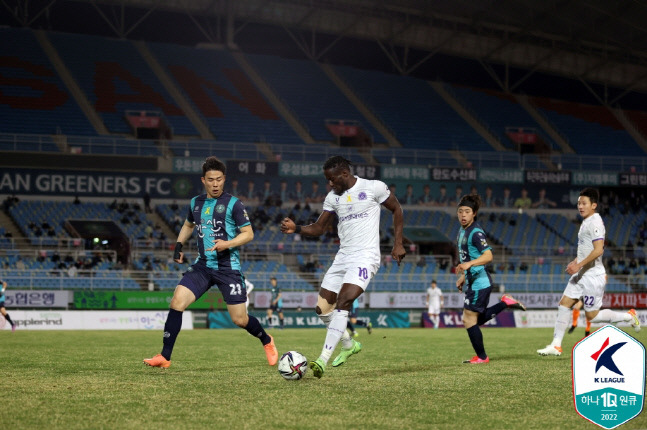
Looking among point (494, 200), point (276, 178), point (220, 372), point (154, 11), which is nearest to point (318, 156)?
point (276, 178)

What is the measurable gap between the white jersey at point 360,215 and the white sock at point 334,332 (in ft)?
2.75

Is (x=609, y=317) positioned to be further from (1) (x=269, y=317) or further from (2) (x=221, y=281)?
(1) (x=269, y=317)

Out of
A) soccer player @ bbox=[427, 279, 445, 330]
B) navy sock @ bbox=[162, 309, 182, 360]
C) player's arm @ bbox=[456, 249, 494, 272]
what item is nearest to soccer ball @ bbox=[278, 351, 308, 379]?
navy sock @ bbox=[162, 309, 182, 360]

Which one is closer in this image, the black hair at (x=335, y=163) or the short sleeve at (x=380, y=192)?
the black hair at (x=335, y=163)

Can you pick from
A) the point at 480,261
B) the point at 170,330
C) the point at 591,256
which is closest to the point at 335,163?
the point at 170,330

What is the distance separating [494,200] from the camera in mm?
49656

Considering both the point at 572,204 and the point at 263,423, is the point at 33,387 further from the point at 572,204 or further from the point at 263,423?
the point at 572,204

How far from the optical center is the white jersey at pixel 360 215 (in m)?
9.88

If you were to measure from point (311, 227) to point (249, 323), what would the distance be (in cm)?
180

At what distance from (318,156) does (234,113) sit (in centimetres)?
670

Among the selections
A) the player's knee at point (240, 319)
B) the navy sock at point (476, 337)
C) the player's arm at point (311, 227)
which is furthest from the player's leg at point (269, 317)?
the player's arm at point (311, 227)

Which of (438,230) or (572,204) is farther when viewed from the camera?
(572,204)

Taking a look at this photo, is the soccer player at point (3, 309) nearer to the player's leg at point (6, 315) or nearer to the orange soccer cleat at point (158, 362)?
the player's leg at point (6, 315)

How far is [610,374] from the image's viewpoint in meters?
5.03
